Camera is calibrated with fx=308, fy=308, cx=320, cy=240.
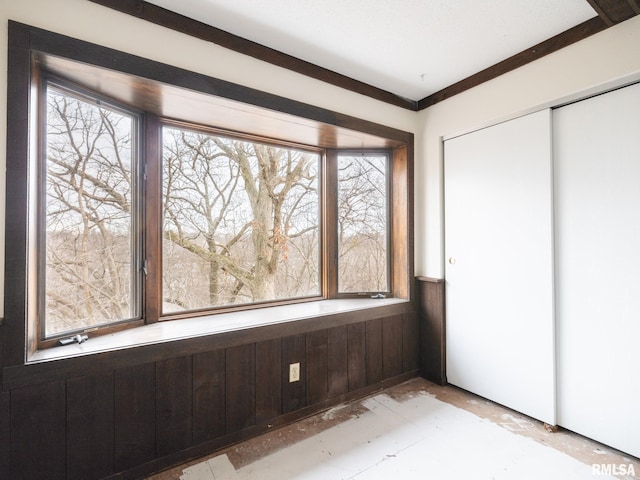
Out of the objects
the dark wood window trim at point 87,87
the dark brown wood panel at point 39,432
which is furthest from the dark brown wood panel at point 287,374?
the dark brown wood panel at point 39,432

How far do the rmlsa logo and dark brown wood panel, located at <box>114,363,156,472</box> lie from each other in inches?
90.8

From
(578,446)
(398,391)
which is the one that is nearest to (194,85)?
(398,391)

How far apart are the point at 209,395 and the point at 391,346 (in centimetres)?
148

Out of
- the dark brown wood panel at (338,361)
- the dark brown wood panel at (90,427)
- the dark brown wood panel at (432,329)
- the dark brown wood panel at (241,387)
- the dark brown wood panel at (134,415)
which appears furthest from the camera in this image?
the dark brown wood panel at (432,329)

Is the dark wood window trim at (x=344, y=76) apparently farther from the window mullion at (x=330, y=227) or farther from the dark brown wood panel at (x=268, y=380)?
the dark brown wood panel at (x=268, y=380)

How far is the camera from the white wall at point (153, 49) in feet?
4.26

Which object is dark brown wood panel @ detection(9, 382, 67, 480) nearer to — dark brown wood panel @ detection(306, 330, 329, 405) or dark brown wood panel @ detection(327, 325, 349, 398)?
dark brown wood panel @ detection(306, 330, 329, 405)

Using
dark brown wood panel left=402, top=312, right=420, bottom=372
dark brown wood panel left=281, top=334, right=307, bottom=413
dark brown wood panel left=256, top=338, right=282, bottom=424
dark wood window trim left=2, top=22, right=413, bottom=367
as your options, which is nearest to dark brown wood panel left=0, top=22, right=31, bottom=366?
dark wood window trim left=2, top=22, right=413, bottom=367

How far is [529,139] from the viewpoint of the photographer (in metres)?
2.06

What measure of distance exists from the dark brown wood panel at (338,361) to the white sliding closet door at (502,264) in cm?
92

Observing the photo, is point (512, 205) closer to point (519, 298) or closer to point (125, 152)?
point (519, 298)

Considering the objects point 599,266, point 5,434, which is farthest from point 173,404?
point 599,266

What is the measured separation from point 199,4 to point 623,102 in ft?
7.68

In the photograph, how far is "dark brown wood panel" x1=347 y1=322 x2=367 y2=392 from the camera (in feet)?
7.70
